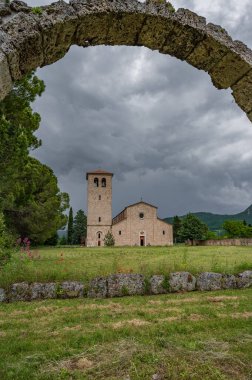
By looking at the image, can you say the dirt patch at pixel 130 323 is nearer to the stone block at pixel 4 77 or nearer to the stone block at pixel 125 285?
the stone block at pixel 125 285

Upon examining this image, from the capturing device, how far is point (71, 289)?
411 inches

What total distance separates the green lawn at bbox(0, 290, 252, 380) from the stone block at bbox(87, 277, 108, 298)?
1.05m

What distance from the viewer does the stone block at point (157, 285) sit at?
35.2ft

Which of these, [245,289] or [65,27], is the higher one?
[65,27]

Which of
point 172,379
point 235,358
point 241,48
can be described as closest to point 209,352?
point 235,358

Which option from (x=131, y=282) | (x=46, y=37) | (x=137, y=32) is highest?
(x=137, y=32)

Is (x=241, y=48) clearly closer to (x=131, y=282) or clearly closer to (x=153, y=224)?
(x=131, y=282)

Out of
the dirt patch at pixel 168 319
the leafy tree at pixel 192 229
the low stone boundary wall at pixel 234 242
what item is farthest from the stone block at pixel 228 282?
the leafy tree at pixel 192 229

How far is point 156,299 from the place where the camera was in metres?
9.74

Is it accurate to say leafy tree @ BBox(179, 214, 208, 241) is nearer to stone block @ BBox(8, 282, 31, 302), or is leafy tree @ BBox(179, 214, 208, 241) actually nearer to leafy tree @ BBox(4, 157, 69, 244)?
leafy tree @ BBox(4, 157, 69, 244)

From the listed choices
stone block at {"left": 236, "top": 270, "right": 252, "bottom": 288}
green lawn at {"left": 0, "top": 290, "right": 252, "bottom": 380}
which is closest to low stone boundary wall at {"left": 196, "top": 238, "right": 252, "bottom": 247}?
stone block at {"left": 236, "top": 270, "right": 252, "bottom": 288}

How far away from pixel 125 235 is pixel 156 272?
4797 centimetres

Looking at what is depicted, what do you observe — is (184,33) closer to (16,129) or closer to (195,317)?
(195,317)

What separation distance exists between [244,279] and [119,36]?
30.9ft
